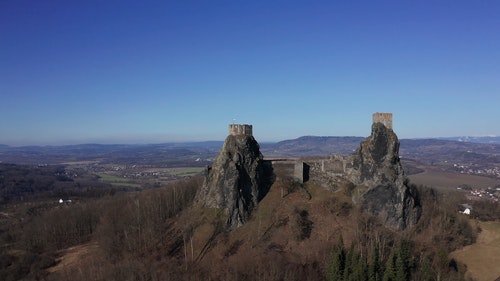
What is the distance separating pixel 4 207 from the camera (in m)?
102

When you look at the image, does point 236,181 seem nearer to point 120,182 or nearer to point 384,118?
point 384,118

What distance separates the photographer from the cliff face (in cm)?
4875

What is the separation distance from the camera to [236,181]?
49219 millimetres

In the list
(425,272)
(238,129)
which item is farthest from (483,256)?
(238,129)

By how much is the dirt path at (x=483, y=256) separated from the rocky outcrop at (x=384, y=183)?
710 cm

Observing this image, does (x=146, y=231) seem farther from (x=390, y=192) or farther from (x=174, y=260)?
(x=390, y=192)

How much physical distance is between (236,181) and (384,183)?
18652 mm

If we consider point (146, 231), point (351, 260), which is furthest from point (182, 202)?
point (351, 260)

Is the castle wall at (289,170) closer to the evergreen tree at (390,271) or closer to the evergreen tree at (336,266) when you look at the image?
the evergreen tree at (336,266)

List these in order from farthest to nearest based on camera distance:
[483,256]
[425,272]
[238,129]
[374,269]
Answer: [238,129] → [483,256] → [425,272] → [374,269]

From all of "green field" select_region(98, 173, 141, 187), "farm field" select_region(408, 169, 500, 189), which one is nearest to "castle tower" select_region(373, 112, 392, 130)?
"farm field" select_region(408, 169, 500, 189)

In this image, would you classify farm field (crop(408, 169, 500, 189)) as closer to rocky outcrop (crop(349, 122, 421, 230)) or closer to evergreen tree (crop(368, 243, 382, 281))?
rocky outcrop (crop(349, 122, 421, 230))

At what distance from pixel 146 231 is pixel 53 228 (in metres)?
20.5

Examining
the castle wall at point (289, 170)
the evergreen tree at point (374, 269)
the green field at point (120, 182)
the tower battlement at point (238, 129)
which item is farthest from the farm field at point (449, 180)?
the green field at point (120, 182)
